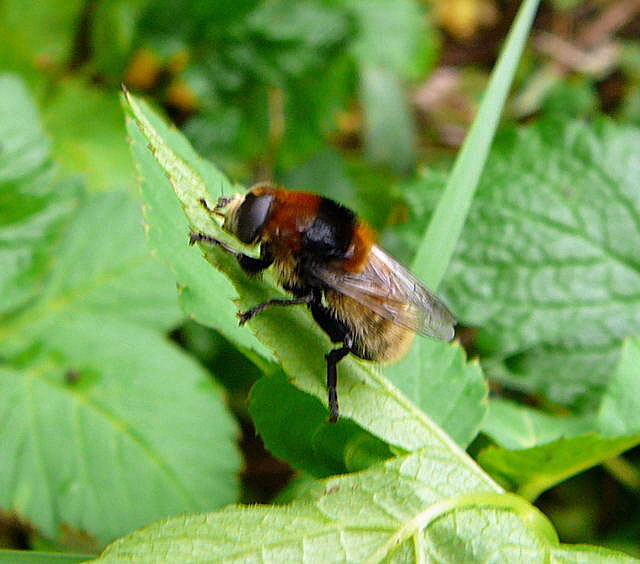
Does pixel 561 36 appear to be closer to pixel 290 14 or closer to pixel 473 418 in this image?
pixel 290 14

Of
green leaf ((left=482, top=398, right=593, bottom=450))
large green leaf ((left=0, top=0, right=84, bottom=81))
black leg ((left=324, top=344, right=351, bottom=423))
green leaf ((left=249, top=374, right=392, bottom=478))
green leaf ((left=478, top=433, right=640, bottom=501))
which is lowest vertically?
green leaf ((left=482, top=398, right=593, bottom=450))

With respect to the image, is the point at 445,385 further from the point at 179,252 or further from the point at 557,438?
the point at 179,252

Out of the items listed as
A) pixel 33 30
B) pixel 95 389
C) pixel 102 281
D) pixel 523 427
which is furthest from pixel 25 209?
pixel 523 427

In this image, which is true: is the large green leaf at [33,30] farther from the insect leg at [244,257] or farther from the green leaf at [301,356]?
the insect leg at [244,257]

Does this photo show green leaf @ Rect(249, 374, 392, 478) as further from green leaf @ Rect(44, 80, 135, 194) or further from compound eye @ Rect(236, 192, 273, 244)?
green leaf @ Rect(44, 80, 135, 194)

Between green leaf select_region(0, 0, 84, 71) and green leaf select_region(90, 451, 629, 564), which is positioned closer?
green leaf select_region(90, 451, 629, 564)

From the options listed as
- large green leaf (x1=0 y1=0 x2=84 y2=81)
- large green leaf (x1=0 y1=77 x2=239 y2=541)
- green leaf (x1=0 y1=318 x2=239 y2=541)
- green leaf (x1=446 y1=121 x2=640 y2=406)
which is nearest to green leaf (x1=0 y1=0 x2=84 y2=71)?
large green leaf (x1=0 y1=0 x2=84 y2=81)
